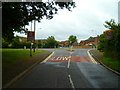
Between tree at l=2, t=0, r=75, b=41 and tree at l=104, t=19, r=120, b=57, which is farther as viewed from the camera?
tree at l=104, t=19, r=120, b=57

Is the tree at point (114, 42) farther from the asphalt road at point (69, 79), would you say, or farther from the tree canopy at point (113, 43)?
the asphalt road at point (69, 79)

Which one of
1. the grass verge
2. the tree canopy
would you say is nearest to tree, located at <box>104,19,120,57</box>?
the tree canopy

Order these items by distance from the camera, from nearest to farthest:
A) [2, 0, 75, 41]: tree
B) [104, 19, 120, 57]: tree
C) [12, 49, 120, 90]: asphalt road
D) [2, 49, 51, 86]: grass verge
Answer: [12, 49, 120, 90]: asphalt road < [2, 49, 51, 86]: grass verge < [2, 0, 75, 41]: tree < [104, 19, 120, 57]: tree

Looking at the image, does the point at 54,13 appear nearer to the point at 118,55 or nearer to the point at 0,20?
the point at 0,20

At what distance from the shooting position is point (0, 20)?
13141 mm

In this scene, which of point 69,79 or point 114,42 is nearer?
point 69,79

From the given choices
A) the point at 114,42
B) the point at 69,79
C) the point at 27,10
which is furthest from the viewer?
the point at 114,42

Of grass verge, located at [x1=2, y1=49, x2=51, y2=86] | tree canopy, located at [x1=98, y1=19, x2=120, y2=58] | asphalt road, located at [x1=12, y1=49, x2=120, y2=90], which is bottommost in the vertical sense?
asphalt road, located at [x1=12, y1=49, x2=120, y2=90]

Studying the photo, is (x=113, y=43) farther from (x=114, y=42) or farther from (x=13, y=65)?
(x=13, y=65)

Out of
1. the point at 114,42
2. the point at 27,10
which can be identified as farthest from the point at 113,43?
the point at 27,10

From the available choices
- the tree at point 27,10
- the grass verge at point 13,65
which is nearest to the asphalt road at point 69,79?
the grass verge at point 13,65

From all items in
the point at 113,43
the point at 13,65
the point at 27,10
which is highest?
the point at 27,10

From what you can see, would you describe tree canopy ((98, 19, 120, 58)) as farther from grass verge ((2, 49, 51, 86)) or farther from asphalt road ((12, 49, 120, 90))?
grass verge ((2, 49, 51, 86))

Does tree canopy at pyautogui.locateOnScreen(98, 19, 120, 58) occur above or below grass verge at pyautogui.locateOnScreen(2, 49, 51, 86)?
above
